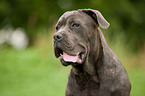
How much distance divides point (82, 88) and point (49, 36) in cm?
1166

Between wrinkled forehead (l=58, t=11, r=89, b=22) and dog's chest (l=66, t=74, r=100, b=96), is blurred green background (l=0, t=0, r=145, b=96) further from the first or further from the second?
wrinkled forehead (l=58, t=11, r=89, b=22)

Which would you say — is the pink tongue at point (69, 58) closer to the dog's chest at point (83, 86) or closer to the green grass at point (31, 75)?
the dog's chest at point (83, 86)

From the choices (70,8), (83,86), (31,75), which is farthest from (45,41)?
(83,86)

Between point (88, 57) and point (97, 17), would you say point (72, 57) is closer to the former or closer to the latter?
point (88, 57)

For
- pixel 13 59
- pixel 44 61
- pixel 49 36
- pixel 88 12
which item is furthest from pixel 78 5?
pixel 88 12

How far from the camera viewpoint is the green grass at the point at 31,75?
10.0m

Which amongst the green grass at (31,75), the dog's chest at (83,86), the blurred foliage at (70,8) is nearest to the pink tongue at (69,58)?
the dog's chest at (83,86)

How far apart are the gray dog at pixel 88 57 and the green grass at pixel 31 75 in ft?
20.6

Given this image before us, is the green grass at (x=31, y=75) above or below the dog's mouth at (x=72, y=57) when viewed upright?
below

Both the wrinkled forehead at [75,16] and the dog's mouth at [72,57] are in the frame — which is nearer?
the dog's mouth at [72,57]

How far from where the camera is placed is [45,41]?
1479 cm

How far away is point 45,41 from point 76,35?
460 inches

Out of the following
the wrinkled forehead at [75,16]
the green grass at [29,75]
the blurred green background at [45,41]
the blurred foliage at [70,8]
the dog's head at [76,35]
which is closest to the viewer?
the dog's head at [76,35]

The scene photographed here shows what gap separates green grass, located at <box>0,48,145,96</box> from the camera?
Answer: 32.9ft
